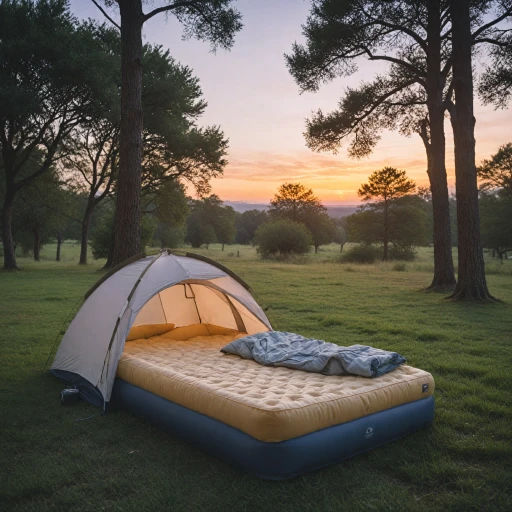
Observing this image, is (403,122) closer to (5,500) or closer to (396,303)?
(396,303)

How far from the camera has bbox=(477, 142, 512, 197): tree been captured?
34281 millimetres

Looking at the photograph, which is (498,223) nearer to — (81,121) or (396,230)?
(396,230)

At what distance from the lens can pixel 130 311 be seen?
5613 mm

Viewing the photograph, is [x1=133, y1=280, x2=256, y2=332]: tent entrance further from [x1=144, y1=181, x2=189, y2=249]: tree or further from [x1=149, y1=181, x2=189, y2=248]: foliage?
[x1=144, y1=181, x2=189, y2=249]: tree

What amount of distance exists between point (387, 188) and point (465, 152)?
2681 centimetres

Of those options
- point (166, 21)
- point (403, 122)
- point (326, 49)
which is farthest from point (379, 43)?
point (166, 21)

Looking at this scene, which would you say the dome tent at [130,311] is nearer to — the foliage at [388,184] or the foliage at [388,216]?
the foliage at [388,216]

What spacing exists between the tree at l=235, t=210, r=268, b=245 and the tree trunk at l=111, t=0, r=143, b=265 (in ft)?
233

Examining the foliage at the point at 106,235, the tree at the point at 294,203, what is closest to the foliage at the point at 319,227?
the tree at the point at 294,203

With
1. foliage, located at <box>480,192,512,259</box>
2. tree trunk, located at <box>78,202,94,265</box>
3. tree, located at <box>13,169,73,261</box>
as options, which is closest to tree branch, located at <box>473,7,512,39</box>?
tree trunk, located at <box>78,202,94,265</box>

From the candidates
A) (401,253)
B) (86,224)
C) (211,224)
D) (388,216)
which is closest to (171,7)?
(86,224)

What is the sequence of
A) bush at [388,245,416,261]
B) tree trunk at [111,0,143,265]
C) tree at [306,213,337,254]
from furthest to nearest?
tree at [306,213,337,254], bush at [388,245,416,261], tree trunk at [111,0,143,265]

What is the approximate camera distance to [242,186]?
25.8m

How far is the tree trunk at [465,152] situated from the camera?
12.3 m
